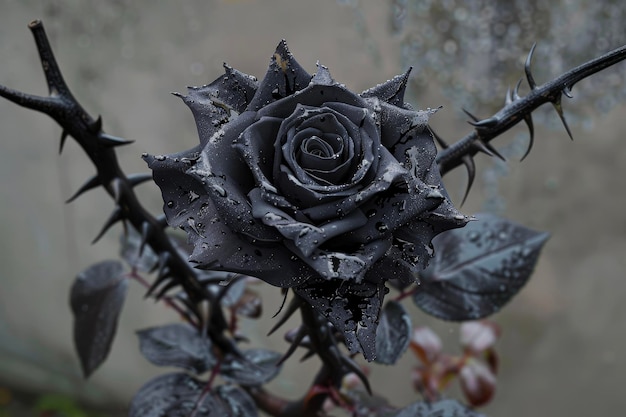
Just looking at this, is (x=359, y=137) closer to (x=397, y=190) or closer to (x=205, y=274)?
Result: (x=397, y=190)

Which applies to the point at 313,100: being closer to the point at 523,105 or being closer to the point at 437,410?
the point at 523,105

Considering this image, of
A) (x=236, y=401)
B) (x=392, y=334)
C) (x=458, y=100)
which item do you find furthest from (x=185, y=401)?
(x=458, y=100)

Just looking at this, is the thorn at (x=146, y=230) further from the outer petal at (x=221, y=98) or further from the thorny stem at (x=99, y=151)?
the outer petal at (x=221, y=98)

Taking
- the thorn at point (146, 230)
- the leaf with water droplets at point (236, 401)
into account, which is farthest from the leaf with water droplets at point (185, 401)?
the thorn at point (146, 230)

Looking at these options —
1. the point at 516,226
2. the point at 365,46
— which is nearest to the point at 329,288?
the point at 516,226

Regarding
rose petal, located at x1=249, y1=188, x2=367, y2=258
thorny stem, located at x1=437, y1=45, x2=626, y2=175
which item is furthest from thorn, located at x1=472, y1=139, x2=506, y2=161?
rose petal, located at x1=249, y1=188, x2=367, y2=258

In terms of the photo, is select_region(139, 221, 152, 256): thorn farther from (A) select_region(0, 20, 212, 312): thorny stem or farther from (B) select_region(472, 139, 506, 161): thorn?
(B) select_region(472, 139, 506, 161): thorn
